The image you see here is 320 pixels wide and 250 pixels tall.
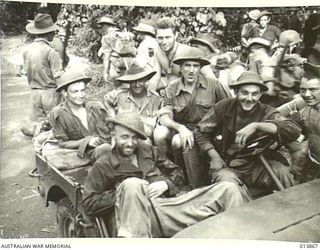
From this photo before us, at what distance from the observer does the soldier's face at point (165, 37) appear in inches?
62.6

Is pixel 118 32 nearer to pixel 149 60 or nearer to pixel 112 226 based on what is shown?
pixel 149 60

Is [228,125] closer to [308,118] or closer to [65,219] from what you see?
[308,118]

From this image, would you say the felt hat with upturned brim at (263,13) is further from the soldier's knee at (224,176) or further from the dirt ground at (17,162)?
the dirt ground at (17,162)

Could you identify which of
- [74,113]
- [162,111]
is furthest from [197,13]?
[74,113]

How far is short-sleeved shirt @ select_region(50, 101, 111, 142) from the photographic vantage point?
5.10ft

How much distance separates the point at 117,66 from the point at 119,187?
0.35 metres

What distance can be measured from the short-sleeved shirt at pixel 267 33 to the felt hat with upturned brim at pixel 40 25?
573 millimetres

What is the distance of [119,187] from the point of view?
4.99ft

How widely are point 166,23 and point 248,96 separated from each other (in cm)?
32

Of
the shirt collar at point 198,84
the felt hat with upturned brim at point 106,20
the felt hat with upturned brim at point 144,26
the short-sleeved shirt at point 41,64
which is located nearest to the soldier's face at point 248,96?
the shirt collar at point 198,84

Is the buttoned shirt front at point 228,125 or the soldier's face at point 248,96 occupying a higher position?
the soldier's face at point 248,96

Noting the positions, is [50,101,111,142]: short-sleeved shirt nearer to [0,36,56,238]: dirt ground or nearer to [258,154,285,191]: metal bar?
[0,36,56,238]: dirt ground

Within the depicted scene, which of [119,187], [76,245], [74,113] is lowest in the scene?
[76,245]

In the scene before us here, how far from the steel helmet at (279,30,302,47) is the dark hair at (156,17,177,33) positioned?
0.31m
